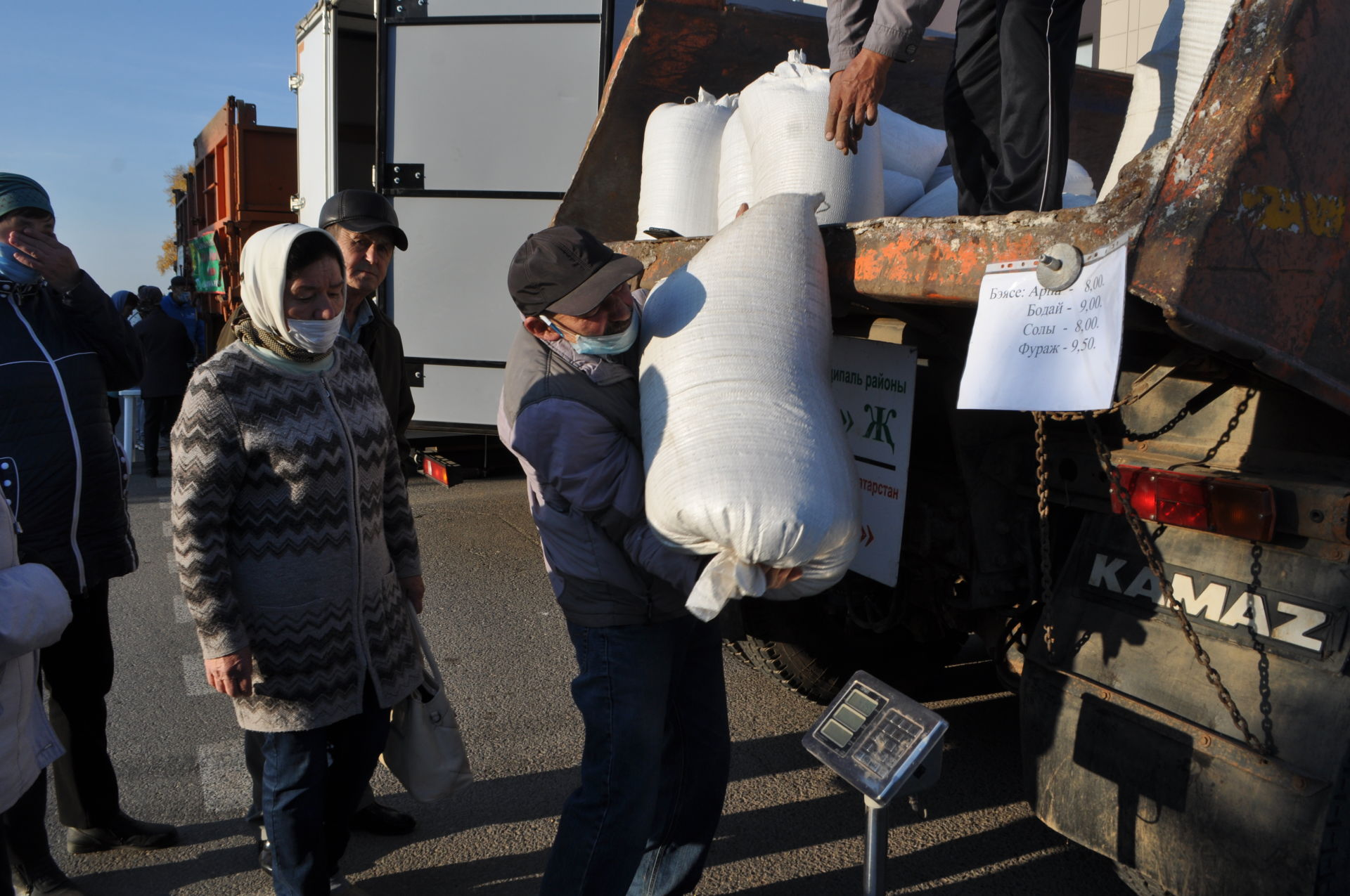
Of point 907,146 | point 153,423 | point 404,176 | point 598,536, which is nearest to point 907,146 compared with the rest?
point 907,146

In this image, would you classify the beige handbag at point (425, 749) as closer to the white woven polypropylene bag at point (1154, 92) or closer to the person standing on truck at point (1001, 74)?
the person standing on truck at point (1001, 74)

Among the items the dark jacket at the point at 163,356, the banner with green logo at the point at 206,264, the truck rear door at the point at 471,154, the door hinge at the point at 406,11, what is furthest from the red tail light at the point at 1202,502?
the banner with green logo at the point at 206,264

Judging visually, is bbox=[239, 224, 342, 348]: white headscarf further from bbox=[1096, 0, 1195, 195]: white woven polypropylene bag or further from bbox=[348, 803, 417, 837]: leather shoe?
bbox=[1096, 0, 1195, 195]: white woven polypropylene bag

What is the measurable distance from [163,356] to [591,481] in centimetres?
804

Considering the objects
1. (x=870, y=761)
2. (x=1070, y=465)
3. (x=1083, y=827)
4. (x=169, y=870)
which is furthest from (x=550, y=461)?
(x=169, y=870)

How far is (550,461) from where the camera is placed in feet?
6.40

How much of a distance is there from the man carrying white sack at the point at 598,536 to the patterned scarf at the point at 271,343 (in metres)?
0.43

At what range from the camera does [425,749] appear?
7.95ft

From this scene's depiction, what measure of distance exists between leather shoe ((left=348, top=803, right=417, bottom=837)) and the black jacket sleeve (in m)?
1.28

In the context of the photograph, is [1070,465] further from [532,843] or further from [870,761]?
[532,843]

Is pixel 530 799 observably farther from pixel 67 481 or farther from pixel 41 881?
pixel 67 481

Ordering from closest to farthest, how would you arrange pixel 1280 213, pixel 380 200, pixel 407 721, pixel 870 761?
1. pixel 1280 213
2. pixel 870 761
3. pixel 407 721
4. pixel 380 200

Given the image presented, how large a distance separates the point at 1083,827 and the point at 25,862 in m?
2.37

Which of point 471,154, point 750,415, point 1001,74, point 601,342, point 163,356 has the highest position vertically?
point 471,154
